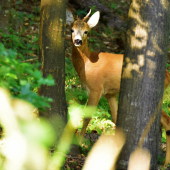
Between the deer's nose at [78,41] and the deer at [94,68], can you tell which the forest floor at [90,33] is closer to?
the deer at [94,68]

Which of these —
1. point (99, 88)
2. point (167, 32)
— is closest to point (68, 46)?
point (99, 88)

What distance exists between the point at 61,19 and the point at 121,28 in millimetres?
8086

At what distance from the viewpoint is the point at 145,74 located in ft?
10.8

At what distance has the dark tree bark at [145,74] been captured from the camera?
3285 mm

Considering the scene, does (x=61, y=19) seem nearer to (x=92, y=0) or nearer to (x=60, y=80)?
(x=60, y=80)

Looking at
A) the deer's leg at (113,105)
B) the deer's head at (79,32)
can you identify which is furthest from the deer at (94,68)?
the deer's leg at (113,105)

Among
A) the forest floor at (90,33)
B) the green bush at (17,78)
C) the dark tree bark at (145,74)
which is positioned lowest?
the green bush at (17,78)

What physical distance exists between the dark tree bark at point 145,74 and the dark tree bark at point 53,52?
1205 millimetres

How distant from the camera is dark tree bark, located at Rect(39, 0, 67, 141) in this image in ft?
13.7

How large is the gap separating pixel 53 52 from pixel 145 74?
1517 mm

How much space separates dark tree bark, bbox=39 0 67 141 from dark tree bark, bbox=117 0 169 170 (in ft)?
3.95

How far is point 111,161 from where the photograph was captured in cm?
345

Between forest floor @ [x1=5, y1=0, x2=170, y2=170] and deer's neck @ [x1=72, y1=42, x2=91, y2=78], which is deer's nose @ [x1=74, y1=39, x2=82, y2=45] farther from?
forest floor @ [x1=5, y1=0, x2=170, y2=170]

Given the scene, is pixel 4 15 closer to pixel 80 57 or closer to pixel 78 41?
pixel 80 57
